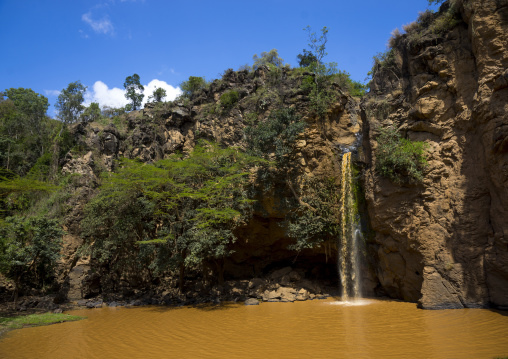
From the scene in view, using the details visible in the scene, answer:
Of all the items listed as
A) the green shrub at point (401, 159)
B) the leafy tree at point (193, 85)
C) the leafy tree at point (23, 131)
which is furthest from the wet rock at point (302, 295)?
the leafy tree at point (23, 131)

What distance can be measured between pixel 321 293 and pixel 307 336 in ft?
28.7

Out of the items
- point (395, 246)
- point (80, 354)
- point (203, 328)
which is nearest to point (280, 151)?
point (395, 246)

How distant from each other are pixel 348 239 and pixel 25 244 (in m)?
18.3

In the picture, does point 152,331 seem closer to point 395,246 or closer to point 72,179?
point 395,246

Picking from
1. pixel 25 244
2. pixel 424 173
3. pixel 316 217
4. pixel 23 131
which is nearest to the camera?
pixel 424 173

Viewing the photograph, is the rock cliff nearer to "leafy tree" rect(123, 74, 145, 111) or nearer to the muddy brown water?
the muddy brown water

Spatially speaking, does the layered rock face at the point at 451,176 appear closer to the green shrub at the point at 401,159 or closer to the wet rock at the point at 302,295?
the green shrub at the point at 401,159

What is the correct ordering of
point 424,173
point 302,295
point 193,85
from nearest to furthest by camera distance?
1. point 424,173
2. point 302,295
3. point 193,85

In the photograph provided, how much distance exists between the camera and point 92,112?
41281mm

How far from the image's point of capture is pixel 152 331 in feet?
36.8

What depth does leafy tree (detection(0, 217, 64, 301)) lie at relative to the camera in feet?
53.5

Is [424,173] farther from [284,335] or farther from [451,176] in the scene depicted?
[284,335]

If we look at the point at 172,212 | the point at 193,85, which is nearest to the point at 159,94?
the point at 193,85

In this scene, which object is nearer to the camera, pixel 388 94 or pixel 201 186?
pixel 388 94
